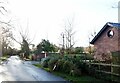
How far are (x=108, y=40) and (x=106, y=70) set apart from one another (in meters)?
11.7

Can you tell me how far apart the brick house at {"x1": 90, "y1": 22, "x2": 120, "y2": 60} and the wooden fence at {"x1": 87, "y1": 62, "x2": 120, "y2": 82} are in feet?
21.1

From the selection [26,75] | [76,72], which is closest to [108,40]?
[76,72]

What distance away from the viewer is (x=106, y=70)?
1820 cm

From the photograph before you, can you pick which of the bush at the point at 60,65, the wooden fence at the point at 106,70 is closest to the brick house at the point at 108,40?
the bush at the point at 60,65

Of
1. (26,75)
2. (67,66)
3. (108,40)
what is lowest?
(26,75)

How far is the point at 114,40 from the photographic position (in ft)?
92.2

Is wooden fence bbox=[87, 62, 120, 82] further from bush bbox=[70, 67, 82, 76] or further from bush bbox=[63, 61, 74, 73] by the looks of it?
bush bbox=[63, 61, 74, 73]

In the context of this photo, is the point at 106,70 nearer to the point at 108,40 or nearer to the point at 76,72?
the point at 76,72

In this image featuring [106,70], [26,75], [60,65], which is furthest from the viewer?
[60,65]

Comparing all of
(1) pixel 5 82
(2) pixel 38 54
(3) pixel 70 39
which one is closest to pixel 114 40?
(1) pixel 5 82

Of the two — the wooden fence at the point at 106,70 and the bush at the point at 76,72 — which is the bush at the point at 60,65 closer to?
the bush at the point at 76,72

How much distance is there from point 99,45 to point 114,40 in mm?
3583

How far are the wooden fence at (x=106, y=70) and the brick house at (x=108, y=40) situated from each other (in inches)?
253

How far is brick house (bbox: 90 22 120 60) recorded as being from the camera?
27547 mm
